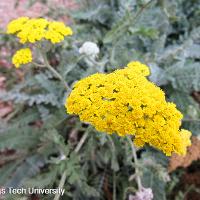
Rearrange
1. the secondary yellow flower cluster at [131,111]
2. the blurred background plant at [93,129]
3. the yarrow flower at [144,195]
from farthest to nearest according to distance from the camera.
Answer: the blurred background plant at [93,129]
the yarrow flower at [144,195]
the secondary yellow flower cluster at [131,111]

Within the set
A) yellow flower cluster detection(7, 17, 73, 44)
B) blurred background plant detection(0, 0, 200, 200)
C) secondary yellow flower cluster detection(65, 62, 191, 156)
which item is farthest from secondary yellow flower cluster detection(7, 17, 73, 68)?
secondary yellow flower cluster detection(65, 62, 191, 156)

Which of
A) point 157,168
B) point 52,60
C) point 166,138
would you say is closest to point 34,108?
point 52,60

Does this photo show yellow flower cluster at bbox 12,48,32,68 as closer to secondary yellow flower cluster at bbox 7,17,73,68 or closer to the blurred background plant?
secondary yellow flower cluster at bbox 7,17,73,68

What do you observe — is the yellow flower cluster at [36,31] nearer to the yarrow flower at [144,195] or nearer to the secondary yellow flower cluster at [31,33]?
the secondary yellow flower cluster at [31,33]

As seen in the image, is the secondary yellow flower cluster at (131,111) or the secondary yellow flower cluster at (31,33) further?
the secondary yellow flower cluster at (31,33)

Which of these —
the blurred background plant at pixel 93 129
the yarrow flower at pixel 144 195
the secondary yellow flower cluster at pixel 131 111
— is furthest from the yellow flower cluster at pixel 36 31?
the yarrow flower at pixel 144 195
